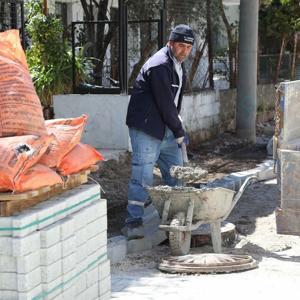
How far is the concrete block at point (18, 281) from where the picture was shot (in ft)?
11.9

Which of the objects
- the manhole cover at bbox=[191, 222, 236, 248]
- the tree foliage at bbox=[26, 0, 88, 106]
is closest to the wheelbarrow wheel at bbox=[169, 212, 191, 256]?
the manhole cover at bbox=[191, 222, 236, 248]

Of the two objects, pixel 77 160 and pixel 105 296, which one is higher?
pixel 77 160

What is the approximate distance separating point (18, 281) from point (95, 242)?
0.89m

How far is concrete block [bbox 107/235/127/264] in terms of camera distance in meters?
6.29

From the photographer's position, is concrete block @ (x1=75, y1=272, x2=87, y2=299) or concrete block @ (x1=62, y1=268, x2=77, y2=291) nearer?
concrete block @ (x1=62, y1=268, x2=77, y2=291)

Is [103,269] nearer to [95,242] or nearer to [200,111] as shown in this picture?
[95,242]

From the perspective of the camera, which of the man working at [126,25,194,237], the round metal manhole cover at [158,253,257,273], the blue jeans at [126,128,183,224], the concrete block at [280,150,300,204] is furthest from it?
the concrete block at [280,150,300,204]

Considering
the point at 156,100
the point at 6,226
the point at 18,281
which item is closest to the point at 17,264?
the point at 18,281

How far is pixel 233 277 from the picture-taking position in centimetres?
582

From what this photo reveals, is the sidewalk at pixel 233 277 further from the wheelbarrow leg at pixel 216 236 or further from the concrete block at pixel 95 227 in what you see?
the concrete block at pixel 95 227

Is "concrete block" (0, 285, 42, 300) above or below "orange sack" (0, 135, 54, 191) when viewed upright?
below

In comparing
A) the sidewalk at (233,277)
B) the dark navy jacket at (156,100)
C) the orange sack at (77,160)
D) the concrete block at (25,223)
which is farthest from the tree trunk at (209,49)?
the concrete block at (25,223)

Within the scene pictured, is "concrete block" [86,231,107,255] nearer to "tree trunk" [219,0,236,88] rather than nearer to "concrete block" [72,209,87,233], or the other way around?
"concrete block" [72,209,87,233]

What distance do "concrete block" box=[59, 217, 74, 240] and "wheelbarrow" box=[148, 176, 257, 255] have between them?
2.20m
